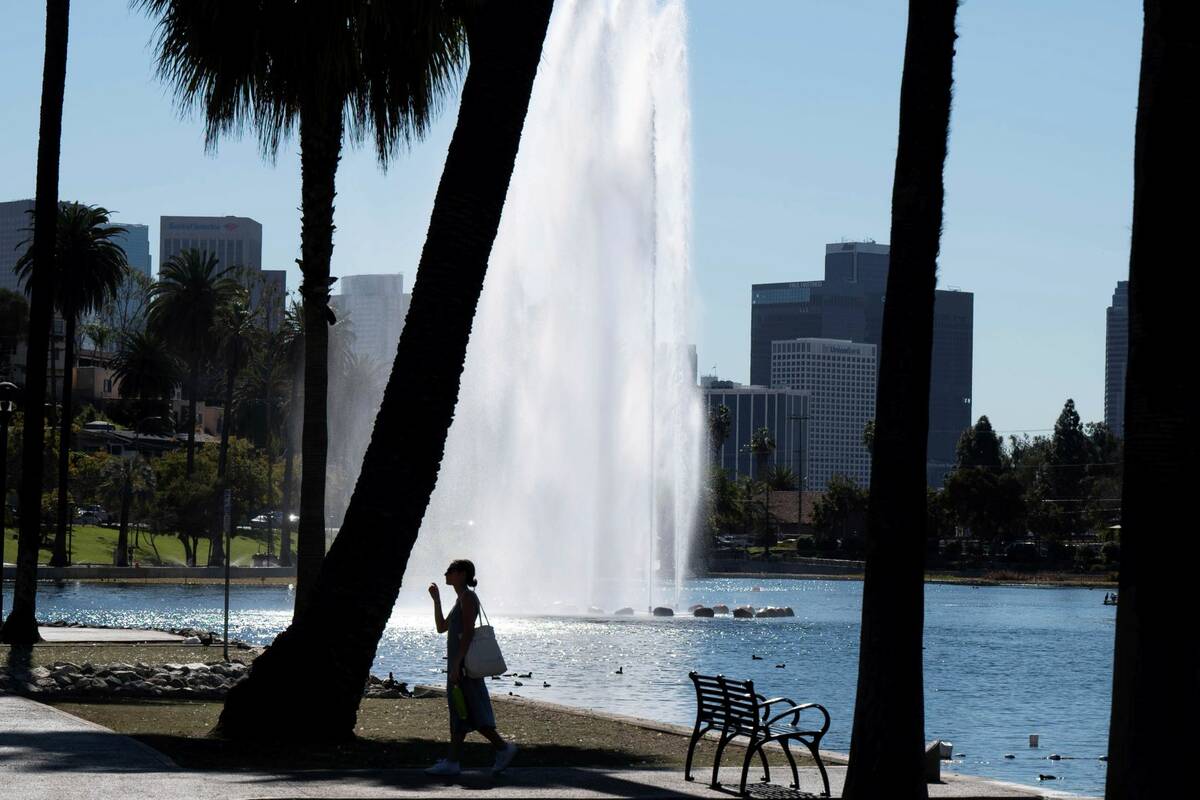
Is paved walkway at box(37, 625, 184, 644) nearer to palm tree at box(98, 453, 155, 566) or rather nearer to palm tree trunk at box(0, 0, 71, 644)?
palm tree trunk at box(0, 0, 71, 644)

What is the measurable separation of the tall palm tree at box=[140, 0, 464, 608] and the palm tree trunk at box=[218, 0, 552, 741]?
413cm

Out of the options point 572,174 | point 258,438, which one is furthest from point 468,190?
point 258,438

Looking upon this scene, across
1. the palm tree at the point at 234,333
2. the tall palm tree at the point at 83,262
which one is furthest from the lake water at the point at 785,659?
the palm tree at the point at 234,333

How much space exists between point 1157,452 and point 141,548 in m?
101

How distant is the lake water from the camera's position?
27.4 m

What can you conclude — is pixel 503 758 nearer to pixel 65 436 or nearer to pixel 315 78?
pixel 315 78

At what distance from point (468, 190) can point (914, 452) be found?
19.3ft

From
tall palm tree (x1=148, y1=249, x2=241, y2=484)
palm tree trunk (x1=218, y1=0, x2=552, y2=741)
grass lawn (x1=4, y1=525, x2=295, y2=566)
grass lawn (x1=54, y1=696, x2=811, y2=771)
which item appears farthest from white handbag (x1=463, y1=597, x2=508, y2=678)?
tall palm tree (x1=148, y1=249, x2=241, y2=484)

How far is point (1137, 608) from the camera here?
9758 millimetres

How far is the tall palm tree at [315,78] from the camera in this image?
65.3 ft

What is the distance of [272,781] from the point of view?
12.4 m

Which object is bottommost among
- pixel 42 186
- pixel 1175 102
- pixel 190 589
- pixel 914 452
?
pixel 190 589

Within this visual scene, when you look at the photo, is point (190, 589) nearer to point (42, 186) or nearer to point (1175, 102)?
point (42, 186)

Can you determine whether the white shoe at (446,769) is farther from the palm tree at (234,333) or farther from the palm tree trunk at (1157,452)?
the palm tree at (234,333)
